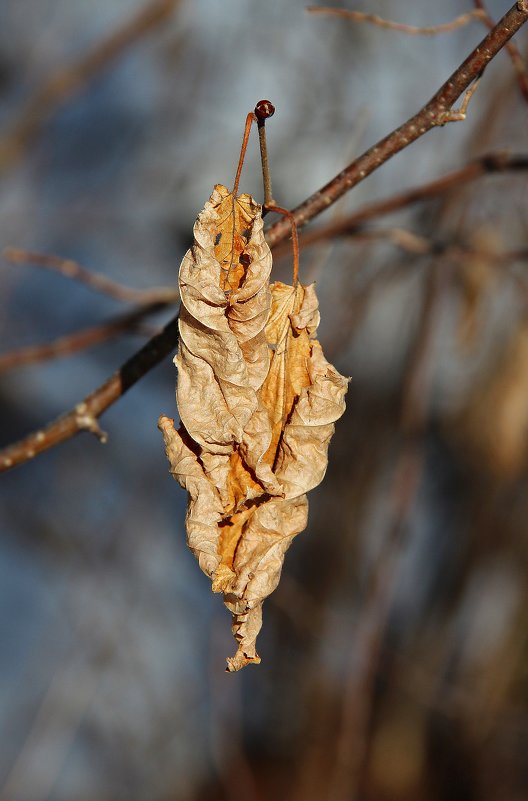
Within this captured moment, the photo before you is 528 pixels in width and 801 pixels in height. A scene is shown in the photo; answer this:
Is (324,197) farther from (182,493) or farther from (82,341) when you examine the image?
(182,493)

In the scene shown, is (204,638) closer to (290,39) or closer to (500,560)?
(500,560)

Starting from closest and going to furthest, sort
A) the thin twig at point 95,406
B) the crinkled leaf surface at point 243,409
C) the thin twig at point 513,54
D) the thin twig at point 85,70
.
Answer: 1. the crinkled leaf surface at point 243,409
2. the thin twig at point 95,406
3. the thin twig at point 513,54
4. the thin twig at point 85,70

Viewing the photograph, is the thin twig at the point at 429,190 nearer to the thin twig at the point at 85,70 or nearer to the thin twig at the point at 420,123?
the thin twig at the point at 420,123

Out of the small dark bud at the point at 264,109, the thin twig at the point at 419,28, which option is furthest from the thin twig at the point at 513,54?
the small dark bud at the point at 264,109

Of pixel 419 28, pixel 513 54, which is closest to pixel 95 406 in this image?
pixel 419 28

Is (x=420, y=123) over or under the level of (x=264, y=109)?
over

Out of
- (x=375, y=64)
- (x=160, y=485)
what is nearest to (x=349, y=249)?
(x=375, y=64)
